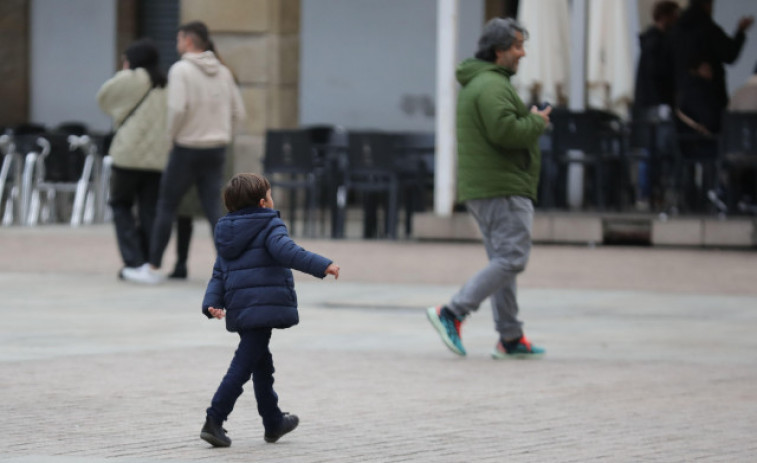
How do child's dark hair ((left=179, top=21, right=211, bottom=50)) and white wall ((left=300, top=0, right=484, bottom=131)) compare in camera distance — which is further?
white wall ((left=300, top=0, right=484, bottom=131))

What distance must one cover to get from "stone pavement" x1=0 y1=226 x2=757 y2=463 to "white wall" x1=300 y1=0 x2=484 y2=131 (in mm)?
7949

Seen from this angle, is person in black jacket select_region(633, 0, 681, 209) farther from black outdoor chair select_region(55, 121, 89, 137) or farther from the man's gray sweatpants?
the man's gray sweatpants

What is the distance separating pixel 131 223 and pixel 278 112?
27.4 feet

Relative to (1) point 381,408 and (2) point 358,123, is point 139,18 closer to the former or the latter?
(2) point 358,123

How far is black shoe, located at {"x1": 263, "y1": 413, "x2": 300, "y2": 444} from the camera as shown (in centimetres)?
605

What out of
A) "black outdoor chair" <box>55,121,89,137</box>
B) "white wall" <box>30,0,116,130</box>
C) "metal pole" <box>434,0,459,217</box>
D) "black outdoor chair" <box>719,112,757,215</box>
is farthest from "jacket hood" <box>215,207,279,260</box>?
"white wall" <box>30,0,116,130</box>

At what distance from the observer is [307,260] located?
228 inches

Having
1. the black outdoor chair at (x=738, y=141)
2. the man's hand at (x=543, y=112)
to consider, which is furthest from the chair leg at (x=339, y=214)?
the man's hand at (x=543, y=112)

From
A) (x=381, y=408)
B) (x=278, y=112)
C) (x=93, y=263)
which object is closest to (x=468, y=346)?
(x=381, y=408)

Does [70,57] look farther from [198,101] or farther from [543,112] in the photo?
[543,112]

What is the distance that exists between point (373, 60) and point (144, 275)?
9.76 m

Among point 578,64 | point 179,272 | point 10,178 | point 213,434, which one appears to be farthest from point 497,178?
point 10,178

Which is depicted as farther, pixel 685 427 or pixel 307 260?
pixel 685 427

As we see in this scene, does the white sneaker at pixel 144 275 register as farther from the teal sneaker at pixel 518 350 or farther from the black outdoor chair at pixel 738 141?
the black outdoor chair at pixel 738 141
